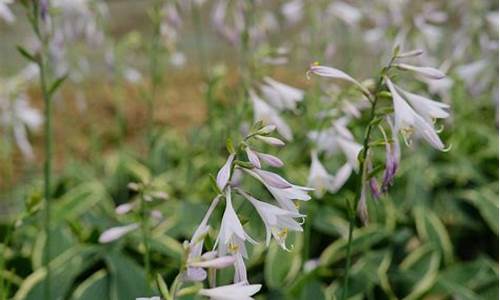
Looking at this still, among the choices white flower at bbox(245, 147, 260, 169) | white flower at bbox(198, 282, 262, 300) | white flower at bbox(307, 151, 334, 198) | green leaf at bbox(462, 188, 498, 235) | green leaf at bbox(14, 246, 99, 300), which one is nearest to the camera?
white flower at bbox(198, 282, 262, 300)

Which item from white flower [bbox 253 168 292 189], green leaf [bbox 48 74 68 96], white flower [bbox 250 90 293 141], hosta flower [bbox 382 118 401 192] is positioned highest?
green leaf [bbox 48 74 68 96]

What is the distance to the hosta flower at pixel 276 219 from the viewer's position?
1325 millimetres

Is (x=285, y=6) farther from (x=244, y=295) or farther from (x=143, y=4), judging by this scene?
(x=143, y=4)

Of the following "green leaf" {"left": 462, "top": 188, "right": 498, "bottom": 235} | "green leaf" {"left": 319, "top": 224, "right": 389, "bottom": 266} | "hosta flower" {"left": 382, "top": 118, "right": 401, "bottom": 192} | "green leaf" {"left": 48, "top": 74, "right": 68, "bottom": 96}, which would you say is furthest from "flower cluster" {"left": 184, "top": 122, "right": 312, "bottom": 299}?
"green leaf" {"left": 462, "top": 188, "right": 498, "bottom": 235}

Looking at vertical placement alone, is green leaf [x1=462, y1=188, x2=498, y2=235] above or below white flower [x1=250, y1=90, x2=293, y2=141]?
below

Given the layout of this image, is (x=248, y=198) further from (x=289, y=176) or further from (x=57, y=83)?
(x=289, y=176)

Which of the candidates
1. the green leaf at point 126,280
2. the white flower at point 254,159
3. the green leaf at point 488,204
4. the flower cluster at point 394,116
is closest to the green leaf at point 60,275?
the green leaf at point 126,280

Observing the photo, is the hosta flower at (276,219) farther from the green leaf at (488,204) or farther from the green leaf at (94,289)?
the green leaf at (488,204)

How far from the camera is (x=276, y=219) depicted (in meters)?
1.35

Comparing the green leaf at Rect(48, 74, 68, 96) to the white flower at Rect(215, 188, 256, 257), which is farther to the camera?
the green leaf at Rect(48, 74, 68, 96)

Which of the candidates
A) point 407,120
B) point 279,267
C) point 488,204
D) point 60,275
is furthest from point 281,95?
point 488,204

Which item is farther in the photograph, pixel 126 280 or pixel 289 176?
pixel 289 176

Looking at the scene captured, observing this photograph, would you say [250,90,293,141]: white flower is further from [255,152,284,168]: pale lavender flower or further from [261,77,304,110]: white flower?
[255,152,284,168]: pale lavender flower

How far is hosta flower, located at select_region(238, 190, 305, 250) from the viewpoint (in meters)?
1.33
